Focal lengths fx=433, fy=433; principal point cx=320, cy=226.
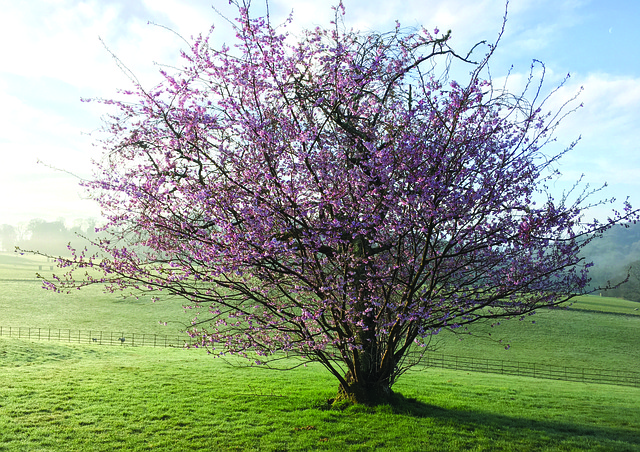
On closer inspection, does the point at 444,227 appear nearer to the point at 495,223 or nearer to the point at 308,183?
the point at 495,223

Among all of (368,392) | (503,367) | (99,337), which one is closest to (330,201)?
(368,392)

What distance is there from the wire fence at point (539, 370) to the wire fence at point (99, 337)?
24.3 m

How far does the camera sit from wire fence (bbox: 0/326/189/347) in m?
40.5

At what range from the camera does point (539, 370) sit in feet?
121

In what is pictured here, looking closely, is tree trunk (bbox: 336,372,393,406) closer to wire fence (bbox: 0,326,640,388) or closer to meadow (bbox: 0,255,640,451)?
meadow (bbox: 0,255,640,451)

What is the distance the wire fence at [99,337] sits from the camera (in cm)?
4045

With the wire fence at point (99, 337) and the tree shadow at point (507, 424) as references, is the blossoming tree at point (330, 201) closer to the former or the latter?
the tree shadow at point (507, 424)

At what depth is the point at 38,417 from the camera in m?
13.1

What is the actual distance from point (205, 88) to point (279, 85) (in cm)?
242

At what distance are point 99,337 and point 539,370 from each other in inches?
1627

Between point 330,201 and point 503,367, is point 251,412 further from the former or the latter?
point 503,367

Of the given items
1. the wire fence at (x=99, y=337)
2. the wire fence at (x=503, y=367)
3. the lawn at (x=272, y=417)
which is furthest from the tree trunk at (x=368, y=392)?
the wire fence at (x=99, y=337)

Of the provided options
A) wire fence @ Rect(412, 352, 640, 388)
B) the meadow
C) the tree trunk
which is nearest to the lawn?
the meadow

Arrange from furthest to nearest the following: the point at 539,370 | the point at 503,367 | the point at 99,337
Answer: the point at 99,337, the point at 503,367, the point at 539,370
